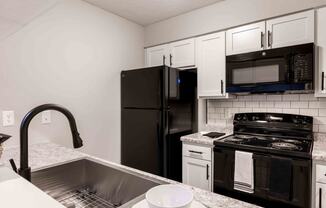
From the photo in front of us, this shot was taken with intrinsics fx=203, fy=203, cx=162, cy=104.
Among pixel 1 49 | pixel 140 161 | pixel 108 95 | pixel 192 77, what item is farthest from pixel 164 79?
pixel 1 49

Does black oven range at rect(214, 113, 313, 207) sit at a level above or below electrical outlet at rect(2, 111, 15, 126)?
below

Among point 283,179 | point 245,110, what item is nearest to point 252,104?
point 245,110

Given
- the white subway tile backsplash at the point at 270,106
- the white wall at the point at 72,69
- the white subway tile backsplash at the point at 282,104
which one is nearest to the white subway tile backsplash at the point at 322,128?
the white subway tile backsplash at the point at 270,106

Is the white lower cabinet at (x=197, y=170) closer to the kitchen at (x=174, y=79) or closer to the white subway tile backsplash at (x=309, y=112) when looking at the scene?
the kitchen at (x=174, y=79)

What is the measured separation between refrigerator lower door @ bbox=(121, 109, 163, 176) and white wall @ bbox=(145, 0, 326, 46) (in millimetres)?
1166

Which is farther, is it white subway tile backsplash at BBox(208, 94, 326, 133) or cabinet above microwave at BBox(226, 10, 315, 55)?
white subway tile backsplash at BBox(208, 94, 326, 133)

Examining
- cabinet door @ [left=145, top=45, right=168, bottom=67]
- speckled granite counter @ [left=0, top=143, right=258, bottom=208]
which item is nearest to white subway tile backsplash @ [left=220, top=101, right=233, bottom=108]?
cabinet door @ [left=145, top=45, right=168, bottom=67]

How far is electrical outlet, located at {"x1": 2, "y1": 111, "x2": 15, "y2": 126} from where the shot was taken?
1713 mm

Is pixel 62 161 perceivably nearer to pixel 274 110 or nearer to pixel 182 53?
pixel 182 53

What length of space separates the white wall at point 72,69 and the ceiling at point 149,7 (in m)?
0.12

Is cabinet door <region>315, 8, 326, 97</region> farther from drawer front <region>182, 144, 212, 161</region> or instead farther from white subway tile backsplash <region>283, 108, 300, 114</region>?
drawer front <region>182, 144, 212, 161</region>

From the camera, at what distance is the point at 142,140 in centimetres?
246

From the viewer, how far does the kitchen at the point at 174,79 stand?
1761 mm

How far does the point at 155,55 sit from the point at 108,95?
94 centimetres
